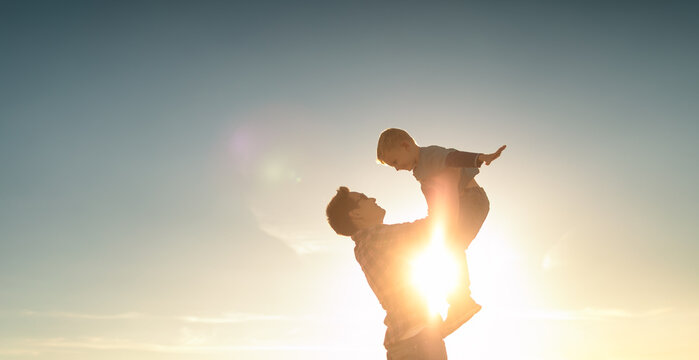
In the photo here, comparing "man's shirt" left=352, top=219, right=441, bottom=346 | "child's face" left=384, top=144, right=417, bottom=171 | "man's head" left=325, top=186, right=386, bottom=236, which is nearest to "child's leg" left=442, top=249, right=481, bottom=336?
"man's shirt" left=352, top=219, right=441, bottom=346

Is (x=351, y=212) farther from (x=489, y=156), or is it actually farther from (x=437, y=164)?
(x=489, y=156)

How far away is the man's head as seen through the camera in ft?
23.4

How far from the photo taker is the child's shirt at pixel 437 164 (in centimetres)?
627

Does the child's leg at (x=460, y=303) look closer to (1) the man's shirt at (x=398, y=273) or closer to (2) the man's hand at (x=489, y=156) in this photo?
(1) the man's shirt at (x=398, y=273)

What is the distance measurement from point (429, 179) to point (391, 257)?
117 cm

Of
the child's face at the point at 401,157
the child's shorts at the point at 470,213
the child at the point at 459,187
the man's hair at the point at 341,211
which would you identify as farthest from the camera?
the man's hair at the point at 341,211

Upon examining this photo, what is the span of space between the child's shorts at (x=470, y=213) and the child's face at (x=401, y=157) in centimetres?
85

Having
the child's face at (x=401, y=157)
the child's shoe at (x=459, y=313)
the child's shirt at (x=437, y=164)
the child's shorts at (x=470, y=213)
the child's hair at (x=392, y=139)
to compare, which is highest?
the child's hair at (x=392, y=139)

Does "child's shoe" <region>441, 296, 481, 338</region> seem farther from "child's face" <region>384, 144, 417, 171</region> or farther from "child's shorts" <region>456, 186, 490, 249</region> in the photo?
"child's face" <region>384, 144, 417, 171</region>

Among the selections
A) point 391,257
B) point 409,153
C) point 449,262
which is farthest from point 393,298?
point 409,153

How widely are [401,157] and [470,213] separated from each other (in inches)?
49.6

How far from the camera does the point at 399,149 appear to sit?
707cm

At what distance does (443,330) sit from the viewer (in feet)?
20.7

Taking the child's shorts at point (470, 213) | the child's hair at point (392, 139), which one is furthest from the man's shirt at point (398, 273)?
the child's hair at point (392, 139)
